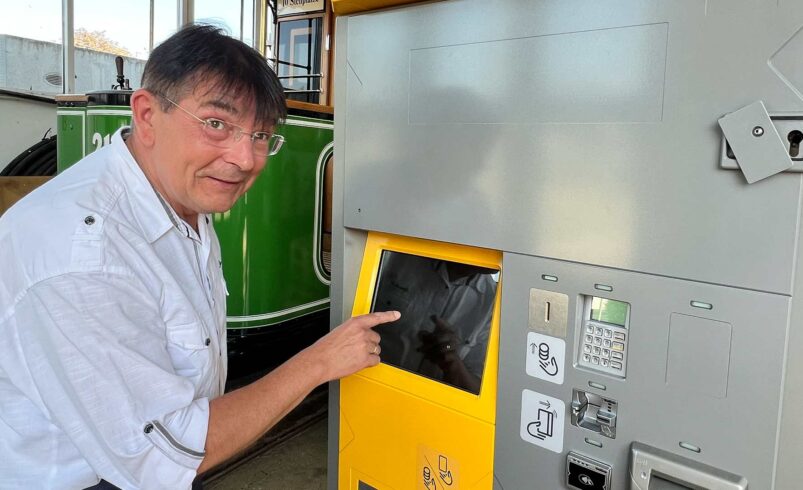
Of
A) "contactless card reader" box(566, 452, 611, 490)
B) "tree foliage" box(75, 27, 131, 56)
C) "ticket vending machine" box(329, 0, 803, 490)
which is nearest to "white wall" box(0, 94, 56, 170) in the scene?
"tree foliage" box(75, 27, 131, 56)

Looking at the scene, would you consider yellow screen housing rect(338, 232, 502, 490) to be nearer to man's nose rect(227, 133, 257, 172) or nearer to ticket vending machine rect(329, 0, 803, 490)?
ticket vending machine rect(329, 0, 803, 490)

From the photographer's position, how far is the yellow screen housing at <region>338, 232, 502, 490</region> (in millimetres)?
1387

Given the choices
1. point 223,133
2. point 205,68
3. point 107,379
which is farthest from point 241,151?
point 107,379

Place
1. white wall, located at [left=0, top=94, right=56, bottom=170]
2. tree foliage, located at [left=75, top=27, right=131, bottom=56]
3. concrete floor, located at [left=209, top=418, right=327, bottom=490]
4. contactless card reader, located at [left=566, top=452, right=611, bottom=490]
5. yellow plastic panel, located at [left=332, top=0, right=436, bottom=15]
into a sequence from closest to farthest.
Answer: contactless card reader, located at [left=566, top=452, right=611, bottom=490]
yellow plastic panel, located at [left=332, top=0, right=436, bottom=15]
concrete floor, located at [left=209, top=418, right=327, bottom=490]
white wall, located at [left=0, top=94, right=56, bottom=170]
tree foliage, located at [left=75, top=27, right=131, bottom=56]

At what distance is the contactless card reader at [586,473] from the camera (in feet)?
3.90

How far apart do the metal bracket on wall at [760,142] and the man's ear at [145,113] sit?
99 cm

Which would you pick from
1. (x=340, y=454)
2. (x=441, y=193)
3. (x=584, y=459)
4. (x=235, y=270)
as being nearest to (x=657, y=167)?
(x=441, y=193)

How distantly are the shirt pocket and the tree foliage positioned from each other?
6069 millimetres

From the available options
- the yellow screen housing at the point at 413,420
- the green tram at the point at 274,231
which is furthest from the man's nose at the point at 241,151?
the green tram at the point at 274,231

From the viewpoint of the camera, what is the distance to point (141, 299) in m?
0.99

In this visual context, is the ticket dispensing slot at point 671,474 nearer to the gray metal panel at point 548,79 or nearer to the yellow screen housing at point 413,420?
the yellow screen housing at point 413,420

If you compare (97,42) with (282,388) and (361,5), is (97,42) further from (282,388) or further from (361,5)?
(282,388)

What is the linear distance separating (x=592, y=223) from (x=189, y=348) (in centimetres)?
81

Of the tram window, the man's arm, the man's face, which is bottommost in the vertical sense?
the man's arm
